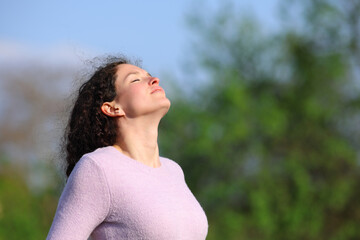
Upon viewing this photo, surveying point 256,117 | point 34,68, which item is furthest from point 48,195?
point 34,68

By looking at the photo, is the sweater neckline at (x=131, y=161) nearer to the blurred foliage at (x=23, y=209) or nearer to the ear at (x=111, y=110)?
the ear at (x=111, y=110)

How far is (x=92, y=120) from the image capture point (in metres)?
2.35

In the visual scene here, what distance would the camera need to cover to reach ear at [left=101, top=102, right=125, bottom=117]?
231cm

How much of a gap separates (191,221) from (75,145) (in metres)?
0.54

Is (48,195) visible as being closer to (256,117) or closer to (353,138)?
(256,117)

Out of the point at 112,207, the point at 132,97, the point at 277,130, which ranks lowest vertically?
the point at 277,130

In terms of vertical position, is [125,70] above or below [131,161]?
above

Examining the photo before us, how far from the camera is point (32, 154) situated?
1673 centimetres

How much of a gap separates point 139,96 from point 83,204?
0.45 m

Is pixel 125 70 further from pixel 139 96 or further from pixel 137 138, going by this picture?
pixel 137 138

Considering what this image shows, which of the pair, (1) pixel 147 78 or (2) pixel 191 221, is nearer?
(2) pixel 191 221

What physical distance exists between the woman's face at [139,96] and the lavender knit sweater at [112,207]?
0.20 meters

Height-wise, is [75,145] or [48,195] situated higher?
[75,145]

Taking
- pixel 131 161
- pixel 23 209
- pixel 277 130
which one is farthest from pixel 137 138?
pixel 277 130
